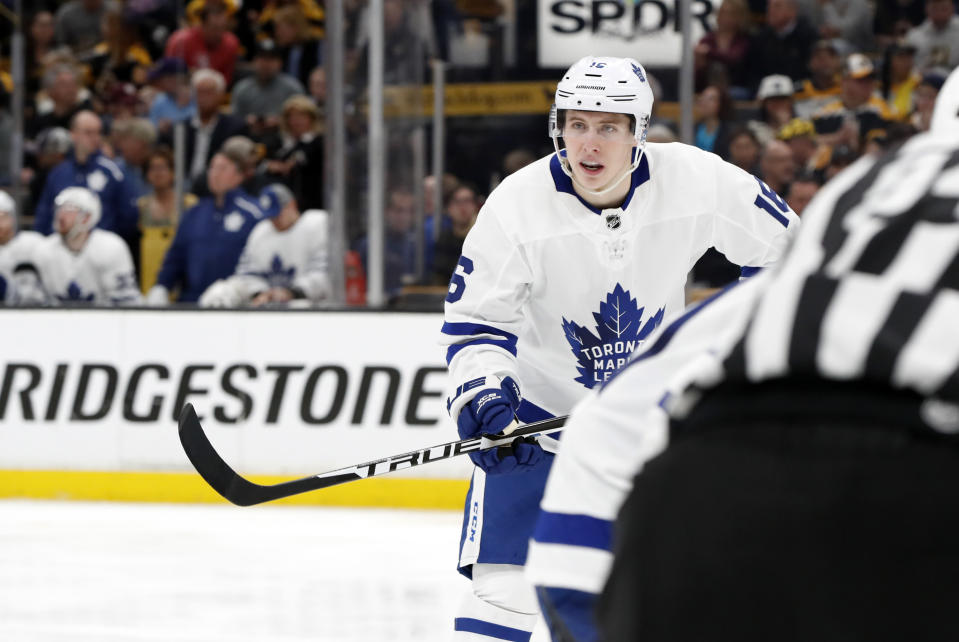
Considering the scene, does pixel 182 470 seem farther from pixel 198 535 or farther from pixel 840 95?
pixel 840 95

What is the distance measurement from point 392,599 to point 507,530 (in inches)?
65.3

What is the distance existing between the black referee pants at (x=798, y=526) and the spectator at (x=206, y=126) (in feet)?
19.3

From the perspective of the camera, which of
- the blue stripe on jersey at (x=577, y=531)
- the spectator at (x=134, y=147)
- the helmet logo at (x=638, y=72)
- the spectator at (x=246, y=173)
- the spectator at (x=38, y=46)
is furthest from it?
the spectator at (x=38, y=46)

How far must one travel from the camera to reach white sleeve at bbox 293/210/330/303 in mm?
5895

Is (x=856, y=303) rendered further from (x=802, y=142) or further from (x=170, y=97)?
(x=170, y=97)

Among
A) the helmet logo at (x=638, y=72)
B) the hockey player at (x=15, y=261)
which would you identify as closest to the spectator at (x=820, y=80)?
the hockey player at (x=15, y=261)

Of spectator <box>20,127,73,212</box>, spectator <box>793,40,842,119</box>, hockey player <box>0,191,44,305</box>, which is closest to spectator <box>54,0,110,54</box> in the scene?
spectator <box>20,127,73,212</box>

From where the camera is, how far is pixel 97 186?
6637 millimetres

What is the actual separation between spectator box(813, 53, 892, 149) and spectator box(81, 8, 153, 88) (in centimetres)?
345

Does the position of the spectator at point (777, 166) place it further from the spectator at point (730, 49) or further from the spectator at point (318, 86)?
the spectator at point (318, 86)

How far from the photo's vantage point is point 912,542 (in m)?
0.96

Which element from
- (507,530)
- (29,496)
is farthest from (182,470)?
(507,530)

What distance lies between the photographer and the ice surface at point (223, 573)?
12.7ft

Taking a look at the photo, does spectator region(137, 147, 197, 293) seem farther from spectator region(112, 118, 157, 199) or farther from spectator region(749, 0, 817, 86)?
spectator region(749, 0, 817, 86)
